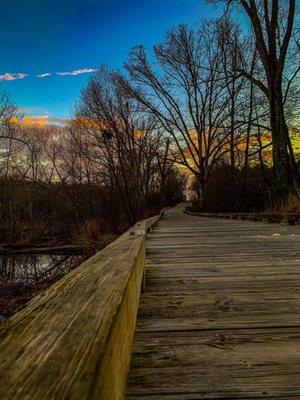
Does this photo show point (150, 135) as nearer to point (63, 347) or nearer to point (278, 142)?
point (278, 142)

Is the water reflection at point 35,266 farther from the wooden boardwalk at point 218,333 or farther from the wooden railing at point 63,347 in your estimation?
the wooden railing at point 63,347

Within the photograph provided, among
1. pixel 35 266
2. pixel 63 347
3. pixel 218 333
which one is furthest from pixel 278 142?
pixel 63 347

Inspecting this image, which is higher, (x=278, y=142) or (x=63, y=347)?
(x=278, y=142)

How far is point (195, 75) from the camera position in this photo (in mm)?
25359

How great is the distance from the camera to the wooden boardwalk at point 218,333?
1.35m

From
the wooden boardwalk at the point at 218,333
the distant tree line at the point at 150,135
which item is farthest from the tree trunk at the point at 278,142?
the wooden boardwalk at the point at 218,333

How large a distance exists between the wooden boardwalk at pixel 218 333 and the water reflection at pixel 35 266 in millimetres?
6089

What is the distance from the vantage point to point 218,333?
190 cm

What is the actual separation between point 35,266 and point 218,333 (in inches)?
365

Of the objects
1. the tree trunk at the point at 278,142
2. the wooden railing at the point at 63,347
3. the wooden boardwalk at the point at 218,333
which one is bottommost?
the wooden boardwalk at the point at 218,333

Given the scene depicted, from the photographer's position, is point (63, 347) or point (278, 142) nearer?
point (63, 347)

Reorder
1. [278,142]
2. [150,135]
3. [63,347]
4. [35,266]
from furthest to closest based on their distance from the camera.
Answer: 1. [150,135]
2. [278,142]
3. [35,266]
4. [63,347]

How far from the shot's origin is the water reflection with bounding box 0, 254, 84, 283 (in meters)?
9.07

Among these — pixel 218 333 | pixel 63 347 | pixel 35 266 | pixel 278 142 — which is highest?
pixel 278 142
